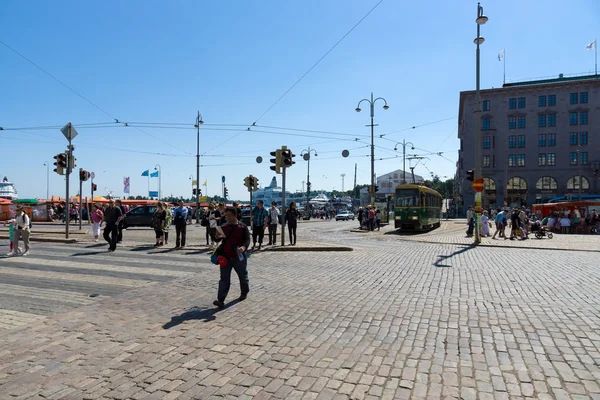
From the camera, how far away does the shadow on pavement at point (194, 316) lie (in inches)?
228

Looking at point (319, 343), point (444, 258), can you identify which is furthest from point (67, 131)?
point (319, 343)

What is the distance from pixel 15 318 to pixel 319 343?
4.30 meters

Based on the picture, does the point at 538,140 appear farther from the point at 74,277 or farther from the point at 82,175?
the point at 74,277

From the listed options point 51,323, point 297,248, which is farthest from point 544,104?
point 51,323

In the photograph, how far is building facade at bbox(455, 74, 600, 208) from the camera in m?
64.1

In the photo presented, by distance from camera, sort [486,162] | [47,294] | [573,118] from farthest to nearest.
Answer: [486,162]
[573,118]
[47,294]

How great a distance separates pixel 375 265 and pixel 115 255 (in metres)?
7.49

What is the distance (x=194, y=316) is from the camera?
613 cm

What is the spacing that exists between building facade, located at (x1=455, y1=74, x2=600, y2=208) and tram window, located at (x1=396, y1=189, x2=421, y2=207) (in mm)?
41981

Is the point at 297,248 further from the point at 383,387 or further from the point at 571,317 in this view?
the point at 383,387

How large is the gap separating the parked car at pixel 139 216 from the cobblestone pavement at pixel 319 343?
19984 millimetres

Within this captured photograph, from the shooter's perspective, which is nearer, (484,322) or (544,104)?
(484,322)

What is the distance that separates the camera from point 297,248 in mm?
14625

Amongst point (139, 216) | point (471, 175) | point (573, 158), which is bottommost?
point (139, 216)
